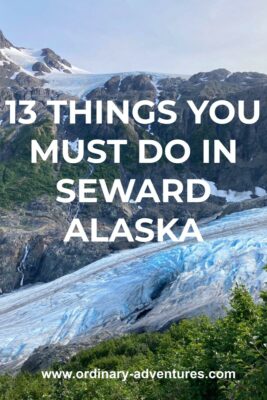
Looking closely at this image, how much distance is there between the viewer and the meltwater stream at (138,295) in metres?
32.6

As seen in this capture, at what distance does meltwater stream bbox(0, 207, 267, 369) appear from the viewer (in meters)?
32.6

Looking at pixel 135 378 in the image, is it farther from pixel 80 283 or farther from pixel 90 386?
pixel 80 283

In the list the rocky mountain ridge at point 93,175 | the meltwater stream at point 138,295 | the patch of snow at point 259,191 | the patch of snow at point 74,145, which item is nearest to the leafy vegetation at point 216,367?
the meltwater stream at point 138,295

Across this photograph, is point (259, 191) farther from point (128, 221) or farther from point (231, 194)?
point (128, 221)

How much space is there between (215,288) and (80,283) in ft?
46.5

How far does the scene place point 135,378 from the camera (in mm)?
12234

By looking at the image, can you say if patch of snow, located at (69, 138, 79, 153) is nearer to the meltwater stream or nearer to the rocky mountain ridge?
the rocky mountain ridge

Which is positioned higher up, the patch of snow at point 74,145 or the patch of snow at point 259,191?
the patch of snow at point 74,145

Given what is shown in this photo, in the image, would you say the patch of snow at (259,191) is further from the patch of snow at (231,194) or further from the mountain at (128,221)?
the patch of snow at (231,194)

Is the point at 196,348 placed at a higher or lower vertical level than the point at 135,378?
higher

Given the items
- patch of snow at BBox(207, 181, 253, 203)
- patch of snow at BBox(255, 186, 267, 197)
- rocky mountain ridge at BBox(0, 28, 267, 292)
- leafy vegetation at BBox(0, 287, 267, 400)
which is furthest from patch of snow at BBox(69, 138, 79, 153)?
leafy vegetation at BBox(0, 287, 267, 400)

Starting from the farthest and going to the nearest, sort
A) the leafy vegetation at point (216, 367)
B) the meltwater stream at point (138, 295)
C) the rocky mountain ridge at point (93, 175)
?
1. the rocky mountain ridge at point (93, 175)
2. the meltwater stream at point (138, 295)
3. the leafy vegetation at point (216, 367)

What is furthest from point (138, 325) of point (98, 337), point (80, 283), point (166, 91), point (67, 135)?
point (166, 91)

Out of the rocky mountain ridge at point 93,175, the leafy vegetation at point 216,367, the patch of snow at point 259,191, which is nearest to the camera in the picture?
the leafy vegetation at point 216,367
